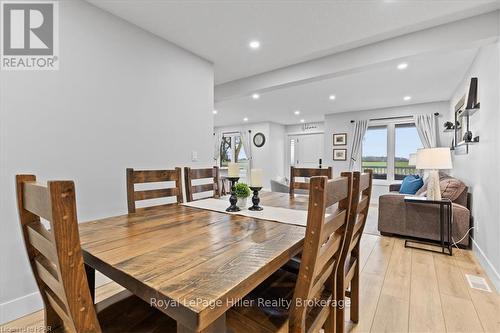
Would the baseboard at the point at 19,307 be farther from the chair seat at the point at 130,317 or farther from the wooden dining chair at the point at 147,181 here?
the chair seat at the point at 130,317

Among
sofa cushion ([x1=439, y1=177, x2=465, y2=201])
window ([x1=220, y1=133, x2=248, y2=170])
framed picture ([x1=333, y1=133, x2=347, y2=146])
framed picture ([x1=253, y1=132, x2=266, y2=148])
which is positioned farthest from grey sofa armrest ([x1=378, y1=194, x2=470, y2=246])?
window ([x1=220, y1=133, x2=248, y2=170])

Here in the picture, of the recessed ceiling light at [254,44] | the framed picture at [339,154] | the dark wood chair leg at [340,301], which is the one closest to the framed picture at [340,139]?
the framed picture at [339,154]

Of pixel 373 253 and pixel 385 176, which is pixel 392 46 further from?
pixel 385 176

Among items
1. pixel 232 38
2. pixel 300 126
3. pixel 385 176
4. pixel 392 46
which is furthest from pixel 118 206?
pixel 300 126

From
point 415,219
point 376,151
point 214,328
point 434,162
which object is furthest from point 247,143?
point 214,328

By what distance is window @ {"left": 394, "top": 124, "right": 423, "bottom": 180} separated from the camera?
5957 millimetres

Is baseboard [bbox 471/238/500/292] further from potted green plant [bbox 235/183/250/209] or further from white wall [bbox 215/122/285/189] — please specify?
white wall [bbox 215/122/285/189]

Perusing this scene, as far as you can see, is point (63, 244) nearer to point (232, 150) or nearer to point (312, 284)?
point (312, 284)

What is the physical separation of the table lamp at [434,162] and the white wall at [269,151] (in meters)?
5.61

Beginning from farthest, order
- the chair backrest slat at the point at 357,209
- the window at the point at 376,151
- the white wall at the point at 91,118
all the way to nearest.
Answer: the window at the point at 376,151 → the white wall at the point at 91,118 → the chair backrest slat at the point at 357,209

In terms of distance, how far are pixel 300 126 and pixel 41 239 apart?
8.72 m

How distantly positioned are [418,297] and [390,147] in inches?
200

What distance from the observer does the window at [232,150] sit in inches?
362

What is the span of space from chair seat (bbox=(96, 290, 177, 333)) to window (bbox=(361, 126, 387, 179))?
6605 mm
